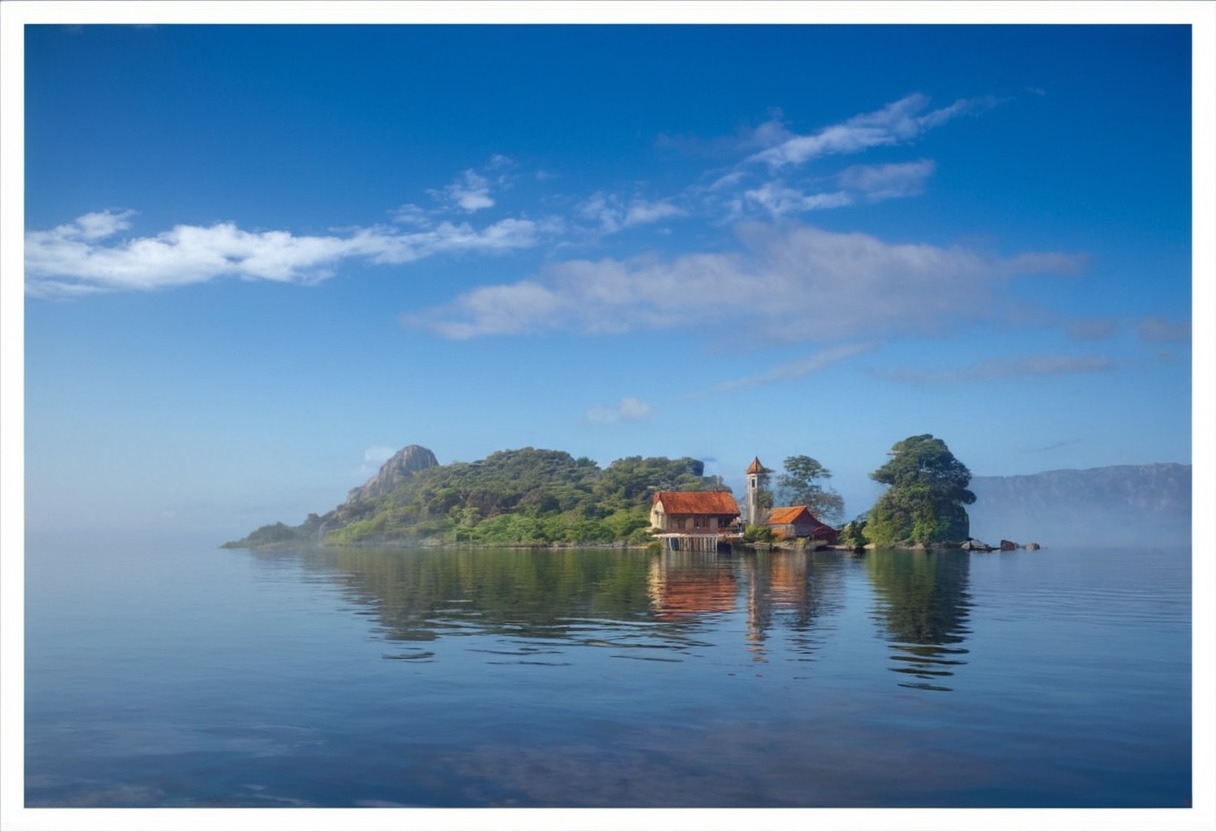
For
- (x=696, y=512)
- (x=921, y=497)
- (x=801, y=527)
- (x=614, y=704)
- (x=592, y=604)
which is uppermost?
(x=921, y=497)

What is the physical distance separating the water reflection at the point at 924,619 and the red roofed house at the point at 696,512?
3421 cm

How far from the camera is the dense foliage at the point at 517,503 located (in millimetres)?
86875

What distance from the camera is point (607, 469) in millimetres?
108125

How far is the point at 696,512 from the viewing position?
7794cm

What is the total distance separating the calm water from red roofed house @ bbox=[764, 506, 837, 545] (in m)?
45.1

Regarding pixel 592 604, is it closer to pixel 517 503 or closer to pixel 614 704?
pixel 614 704

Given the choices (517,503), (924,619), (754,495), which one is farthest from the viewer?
(517,503)

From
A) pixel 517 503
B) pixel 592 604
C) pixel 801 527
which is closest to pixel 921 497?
pixel 801 527

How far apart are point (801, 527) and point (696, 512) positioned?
921cm

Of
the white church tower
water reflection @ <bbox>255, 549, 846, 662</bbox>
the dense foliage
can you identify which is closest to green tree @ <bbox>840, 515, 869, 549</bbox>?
the white church tower

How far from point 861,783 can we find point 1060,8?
13976mm

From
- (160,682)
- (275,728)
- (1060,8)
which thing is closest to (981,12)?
(1060,8)

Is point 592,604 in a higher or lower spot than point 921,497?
lower

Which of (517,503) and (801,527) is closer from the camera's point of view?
(801,527)
